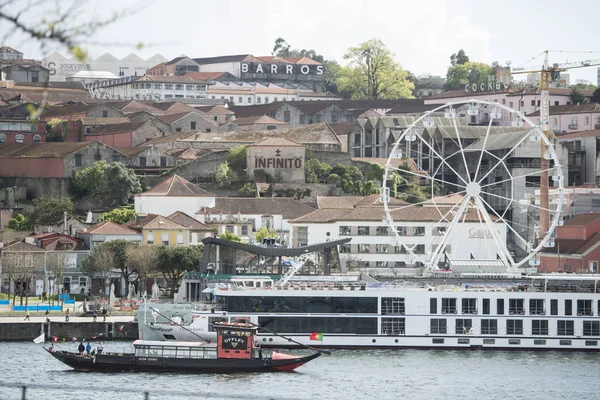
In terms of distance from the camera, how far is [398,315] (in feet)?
187

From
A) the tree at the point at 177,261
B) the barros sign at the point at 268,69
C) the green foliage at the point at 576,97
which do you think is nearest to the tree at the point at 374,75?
the barros sign at the point at 268,69

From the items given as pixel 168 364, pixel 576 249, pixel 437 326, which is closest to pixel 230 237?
pixel 576 249

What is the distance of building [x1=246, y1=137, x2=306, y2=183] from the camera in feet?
318

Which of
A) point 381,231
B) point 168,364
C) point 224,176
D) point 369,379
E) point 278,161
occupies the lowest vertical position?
point 369,379

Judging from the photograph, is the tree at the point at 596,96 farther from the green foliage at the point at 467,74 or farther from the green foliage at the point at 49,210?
the green foliage at the point at 49,210

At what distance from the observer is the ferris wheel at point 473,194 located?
6594 centimetres

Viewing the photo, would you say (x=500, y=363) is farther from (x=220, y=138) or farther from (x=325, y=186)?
(x=220, y=138)

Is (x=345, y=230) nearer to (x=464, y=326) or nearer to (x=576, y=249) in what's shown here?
(x=576, y=249)

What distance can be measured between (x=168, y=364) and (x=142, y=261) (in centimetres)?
2536

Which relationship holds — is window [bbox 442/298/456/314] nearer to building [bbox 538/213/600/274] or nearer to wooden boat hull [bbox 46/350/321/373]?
wooden boat hull [bbox 46/350/321/373]

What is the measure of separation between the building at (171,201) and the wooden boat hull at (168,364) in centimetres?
3949

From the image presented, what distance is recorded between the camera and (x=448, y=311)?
57062 mm

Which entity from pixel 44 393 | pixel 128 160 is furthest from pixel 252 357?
pixel 128 160

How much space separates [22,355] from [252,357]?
33.3ft
